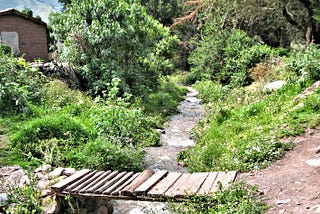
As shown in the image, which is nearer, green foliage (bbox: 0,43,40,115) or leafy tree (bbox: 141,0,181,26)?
green foliage (bbox: 0,43,40,115)

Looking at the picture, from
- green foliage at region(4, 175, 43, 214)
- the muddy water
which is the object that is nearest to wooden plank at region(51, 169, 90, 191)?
green foliage at region(4, 175, 43, 214)

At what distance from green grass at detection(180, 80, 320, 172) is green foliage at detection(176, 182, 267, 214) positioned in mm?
1314

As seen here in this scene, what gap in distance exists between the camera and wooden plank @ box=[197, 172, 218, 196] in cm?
479

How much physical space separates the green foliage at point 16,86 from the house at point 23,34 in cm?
654

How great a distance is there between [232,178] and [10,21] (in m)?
16.5

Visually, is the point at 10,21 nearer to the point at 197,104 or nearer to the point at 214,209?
the point at 197,104

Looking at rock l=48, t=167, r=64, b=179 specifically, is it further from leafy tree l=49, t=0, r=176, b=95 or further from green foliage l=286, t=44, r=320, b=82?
green foliage l=286, t=44, r=320, b=82

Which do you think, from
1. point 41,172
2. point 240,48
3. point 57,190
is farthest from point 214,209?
point 240,48

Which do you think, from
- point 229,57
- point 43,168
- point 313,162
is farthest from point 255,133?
point 229,57

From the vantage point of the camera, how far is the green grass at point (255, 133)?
6.28 metres

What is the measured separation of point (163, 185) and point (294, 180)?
198 cm

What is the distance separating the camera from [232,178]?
208 inches

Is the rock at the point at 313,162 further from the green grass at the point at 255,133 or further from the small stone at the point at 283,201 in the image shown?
the small stone at the point at 283,201

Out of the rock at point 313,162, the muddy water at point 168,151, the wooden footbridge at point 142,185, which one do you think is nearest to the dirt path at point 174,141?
the muddy water at point 168,151
